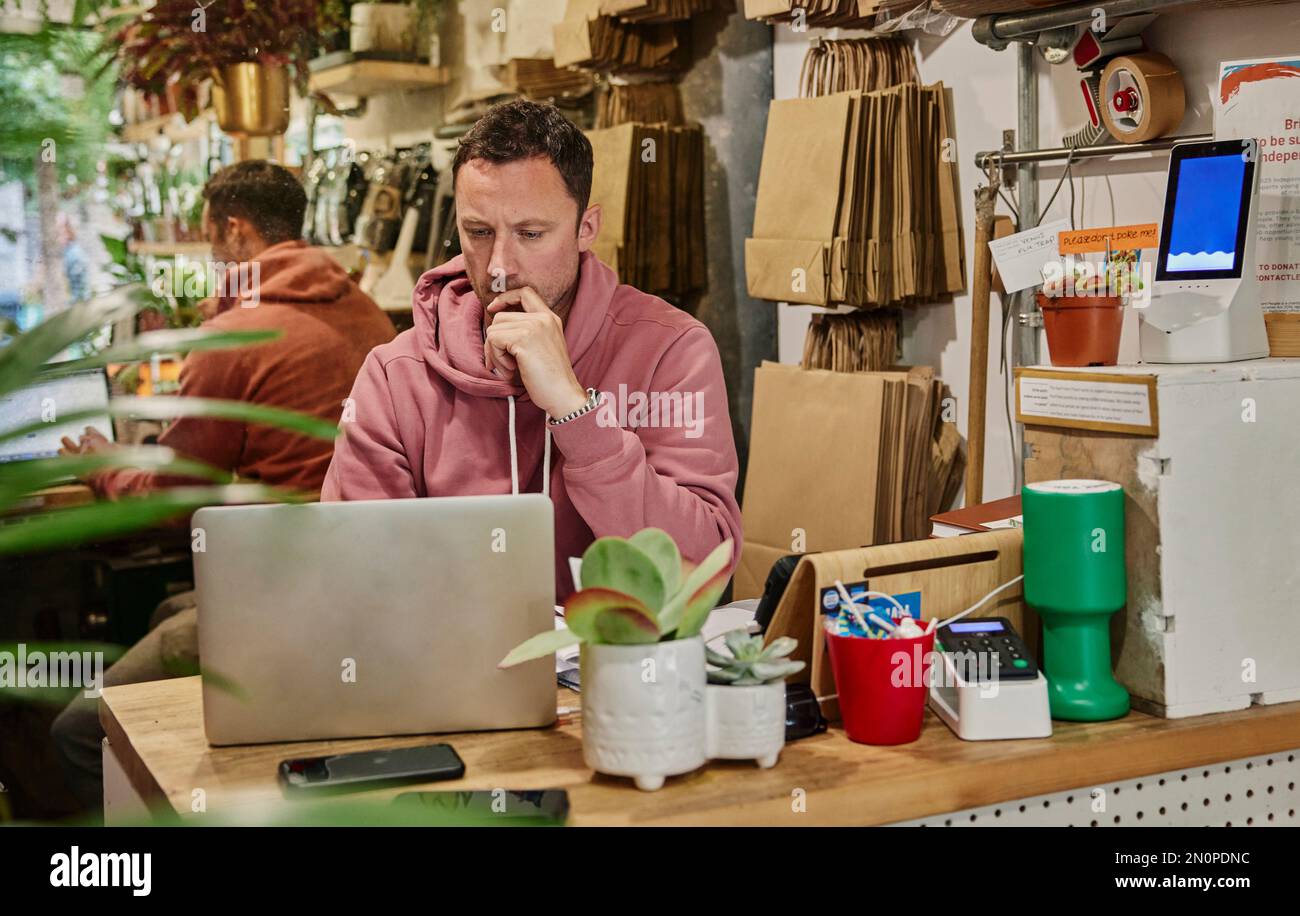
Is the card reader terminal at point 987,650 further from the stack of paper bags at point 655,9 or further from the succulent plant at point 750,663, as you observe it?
the stack of paper bags at point 655,9

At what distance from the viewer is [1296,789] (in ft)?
5.22

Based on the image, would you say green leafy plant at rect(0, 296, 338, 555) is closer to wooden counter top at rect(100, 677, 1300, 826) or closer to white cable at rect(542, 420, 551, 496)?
wooden counter top at rect(100, 677, 1300, 826)

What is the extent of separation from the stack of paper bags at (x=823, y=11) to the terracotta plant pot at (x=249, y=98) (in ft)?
6.00

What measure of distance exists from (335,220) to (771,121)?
183 cm

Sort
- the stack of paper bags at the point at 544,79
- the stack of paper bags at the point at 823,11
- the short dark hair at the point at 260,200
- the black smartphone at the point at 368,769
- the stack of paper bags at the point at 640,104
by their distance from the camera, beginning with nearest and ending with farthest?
the black smartphone at the point at 368,769
the stack of paper bags at the point at 823,11
the short dark hair at the point at 260,200
the stack of paper bags at the point at 640,104
the stack of paper bags at the point at 544,79

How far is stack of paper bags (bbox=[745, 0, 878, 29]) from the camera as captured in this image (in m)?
3.03

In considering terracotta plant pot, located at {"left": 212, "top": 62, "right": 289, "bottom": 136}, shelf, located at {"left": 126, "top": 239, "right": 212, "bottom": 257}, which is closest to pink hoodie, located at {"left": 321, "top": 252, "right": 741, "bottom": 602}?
terracotta plant pot, located at {"left": 212, "top": 62, "right": 289, "bottom": 136}

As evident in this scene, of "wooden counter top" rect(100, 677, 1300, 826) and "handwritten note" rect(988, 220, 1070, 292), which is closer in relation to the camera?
"wooden counter top" rect(100, 677, 1300, 826)

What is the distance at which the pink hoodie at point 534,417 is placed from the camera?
86.4 inches

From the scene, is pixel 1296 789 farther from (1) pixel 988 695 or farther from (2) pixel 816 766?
(2) pixel 816 766

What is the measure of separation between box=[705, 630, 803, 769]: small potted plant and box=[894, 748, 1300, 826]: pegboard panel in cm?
16

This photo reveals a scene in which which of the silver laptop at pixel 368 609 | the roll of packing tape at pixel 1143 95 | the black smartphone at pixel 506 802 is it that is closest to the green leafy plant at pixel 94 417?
the black smartphone at pixel 506 802
